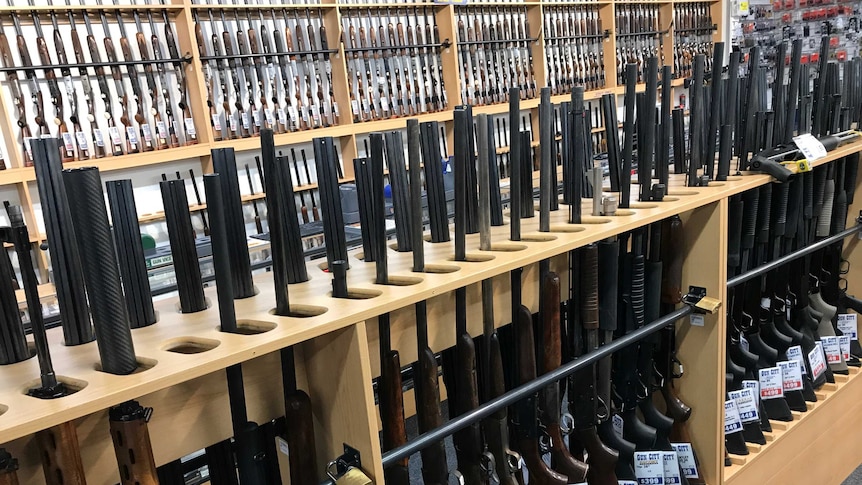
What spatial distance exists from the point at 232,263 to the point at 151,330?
0.58 ft

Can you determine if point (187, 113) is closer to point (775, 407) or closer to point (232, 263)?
point (232, 263)

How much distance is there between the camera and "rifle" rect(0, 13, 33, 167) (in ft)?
11.3

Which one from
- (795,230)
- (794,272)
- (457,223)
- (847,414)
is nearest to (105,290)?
(457,223)

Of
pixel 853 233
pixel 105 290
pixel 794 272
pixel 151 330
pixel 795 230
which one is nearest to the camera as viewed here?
pixel 105 290

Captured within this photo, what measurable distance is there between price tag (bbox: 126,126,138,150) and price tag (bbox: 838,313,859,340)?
405 cm

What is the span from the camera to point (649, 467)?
1702 millimetres

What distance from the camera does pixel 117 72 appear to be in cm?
389

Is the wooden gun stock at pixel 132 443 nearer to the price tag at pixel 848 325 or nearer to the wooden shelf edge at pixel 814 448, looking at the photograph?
the wooden shelf edge at pixel 814 448

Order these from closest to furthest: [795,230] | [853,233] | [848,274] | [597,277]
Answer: [597,277], [795,230], [853,233], [848,274]

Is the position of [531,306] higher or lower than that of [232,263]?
lower

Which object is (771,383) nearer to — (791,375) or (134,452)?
(791,375)

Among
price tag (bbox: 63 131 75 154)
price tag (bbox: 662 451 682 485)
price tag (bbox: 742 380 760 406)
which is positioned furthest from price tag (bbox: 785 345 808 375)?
price tag (bbox: 63 131 75 154)

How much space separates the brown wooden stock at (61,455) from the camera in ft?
2.72

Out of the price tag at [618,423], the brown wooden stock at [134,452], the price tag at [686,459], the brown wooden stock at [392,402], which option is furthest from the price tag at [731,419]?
the brown wooden stock at [134,452]
